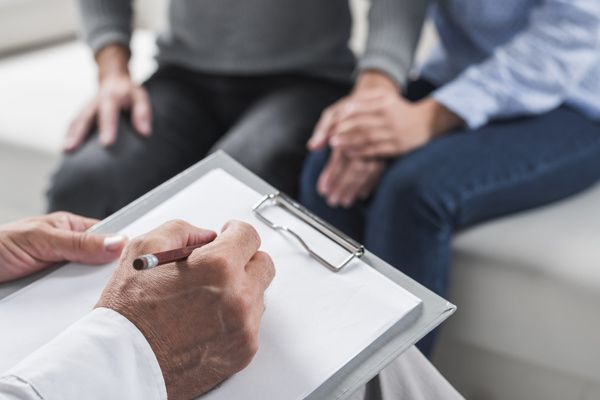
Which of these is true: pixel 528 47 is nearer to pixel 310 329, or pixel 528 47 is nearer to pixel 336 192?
pixel 336 192

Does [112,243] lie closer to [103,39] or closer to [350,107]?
[350,107]

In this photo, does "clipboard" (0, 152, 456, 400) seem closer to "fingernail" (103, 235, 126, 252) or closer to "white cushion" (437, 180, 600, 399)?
"fingernail" (103, 235, 126, 252)

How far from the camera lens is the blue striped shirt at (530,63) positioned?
92cm

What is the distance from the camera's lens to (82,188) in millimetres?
966

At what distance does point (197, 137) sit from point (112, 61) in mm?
192

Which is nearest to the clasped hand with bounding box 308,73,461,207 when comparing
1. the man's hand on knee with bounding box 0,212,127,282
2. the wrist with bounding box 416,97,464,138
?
the wrist with bounding box 416,97,464,138

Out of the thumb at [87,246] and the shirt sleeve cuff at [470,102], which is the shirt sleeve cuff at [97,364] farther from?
the shirt sleeve cuff at [470,102]

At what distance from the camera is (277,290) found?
1.90 feet

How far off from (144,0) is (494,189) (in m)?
0.95

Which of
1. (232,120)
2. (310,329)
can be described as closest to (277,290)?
(310,329)

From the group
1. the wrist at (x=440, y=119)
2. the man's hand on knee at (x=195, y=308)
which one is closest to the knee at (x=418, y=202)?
the wrist at (x=440, y=119)

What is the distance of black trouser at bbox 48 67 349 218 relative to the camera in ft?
3.21

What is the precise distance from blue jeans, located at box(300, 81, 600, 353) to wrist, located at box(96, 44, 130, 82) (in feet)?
1.52

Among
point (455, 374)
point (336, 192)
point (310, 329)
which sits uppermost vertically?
point (310, 329)
